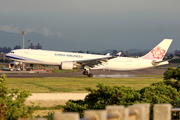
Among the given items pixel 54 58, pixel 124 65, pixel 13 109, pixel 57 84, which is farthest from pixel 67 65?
pixel 13 109

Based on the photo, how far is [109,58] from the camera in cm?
4662

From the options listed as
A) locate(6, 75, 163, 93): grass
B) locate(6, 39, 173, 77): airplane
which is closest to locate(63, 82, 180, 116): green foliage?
locate(6, 75, 163, 93): grass

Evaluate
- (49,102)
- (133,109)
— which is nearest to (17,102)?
(133,109)

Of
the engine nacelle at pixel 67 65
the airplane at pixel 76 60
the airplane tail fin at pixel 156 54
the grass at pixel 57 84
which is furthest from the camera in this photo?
the airplane tail fin at pixel 156 54

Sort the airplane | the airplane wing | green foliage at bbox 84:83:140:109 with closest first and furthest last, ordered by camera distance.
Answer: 1. green foliage at bbox 84:83:140:109
2. the airplane
3. the airplane wing

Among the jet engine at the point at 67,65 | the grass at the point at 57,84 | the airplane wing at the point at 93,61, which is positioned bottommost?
the grass at the point at 57,84

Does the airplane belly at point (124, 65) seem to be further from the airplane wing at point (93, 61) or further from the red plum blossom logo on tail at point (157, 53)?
the red plum blossom logo on tail at point (157, 53)

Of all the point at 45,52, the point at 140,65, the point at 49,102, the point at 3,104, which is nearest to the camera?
the point at 3,104

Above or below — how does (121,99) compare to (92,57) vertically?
below

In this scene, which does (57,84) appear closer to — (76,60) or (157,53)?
(76,60)

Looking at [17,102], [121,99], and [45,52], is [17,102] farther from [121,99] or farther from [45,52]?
[45,52]

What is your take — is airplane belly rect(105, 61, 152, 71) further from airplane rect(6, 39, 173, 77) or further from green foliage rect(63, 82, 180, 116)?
green foliage rect(63, 82, 180, 116)

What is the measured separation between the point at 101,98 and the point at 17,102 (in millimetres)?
5229

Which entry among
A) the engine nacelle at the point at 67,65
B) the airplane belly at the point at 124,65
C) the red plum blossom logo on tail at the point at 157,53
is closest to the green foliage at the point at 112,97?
the engine nacelle at the point at 67,65
